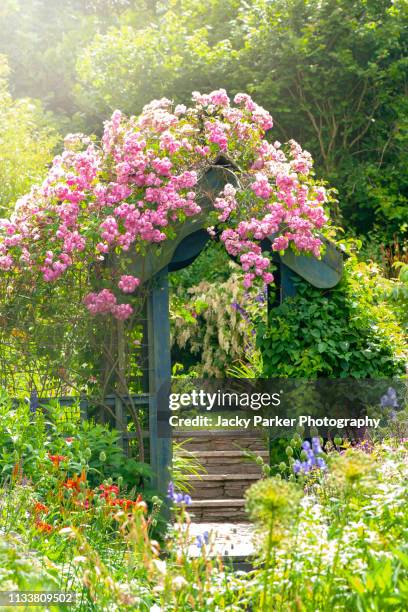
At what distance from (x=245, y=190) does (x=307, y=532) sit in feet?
11.0

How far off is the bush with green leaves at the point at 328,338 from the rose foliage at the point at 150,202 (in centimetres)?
45

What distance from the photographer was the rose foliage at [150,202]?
227 inches

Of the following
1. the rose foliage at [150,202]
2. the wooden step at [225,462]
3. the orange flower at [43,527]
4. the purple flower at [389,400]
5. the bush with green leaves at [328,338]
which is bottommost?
the orange flower at [43,527]

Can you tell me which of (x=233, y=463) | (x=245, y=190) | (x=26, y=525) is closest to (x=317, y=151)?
(x=233, y=463)

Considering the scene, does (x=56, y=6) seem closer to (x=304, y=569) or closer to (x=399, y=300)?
(x=399, y=300)

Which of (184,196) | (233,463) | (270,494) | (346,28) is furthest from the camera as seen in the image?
(346,28)

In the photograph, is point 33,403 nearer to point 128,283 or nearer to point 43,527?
point 128,283

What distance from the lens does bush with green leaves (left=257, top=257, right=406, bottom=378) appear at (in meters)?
6.25

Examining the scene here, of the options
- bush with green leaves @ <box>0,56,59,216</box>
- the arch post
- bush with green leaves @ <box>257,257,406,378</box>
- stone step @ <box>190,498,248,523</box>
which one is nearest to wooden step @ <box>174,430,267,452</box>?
stone step @ <box>190,498,248,523</box>

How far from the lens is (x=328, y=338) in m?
6.29

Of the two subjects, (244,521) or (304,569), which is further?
(244,521)

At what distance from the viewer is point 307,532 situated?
292cm

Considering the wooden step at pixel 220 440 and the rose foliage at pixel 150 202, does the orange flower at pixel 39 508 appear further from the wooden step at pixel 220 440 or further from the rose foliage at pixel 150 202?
the wooden step at pixel 220 440

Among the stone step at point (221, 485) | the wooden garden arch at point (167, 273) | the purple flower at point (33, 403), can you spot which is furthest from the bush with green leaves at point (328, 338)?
the purple flower at point (33, 403)
